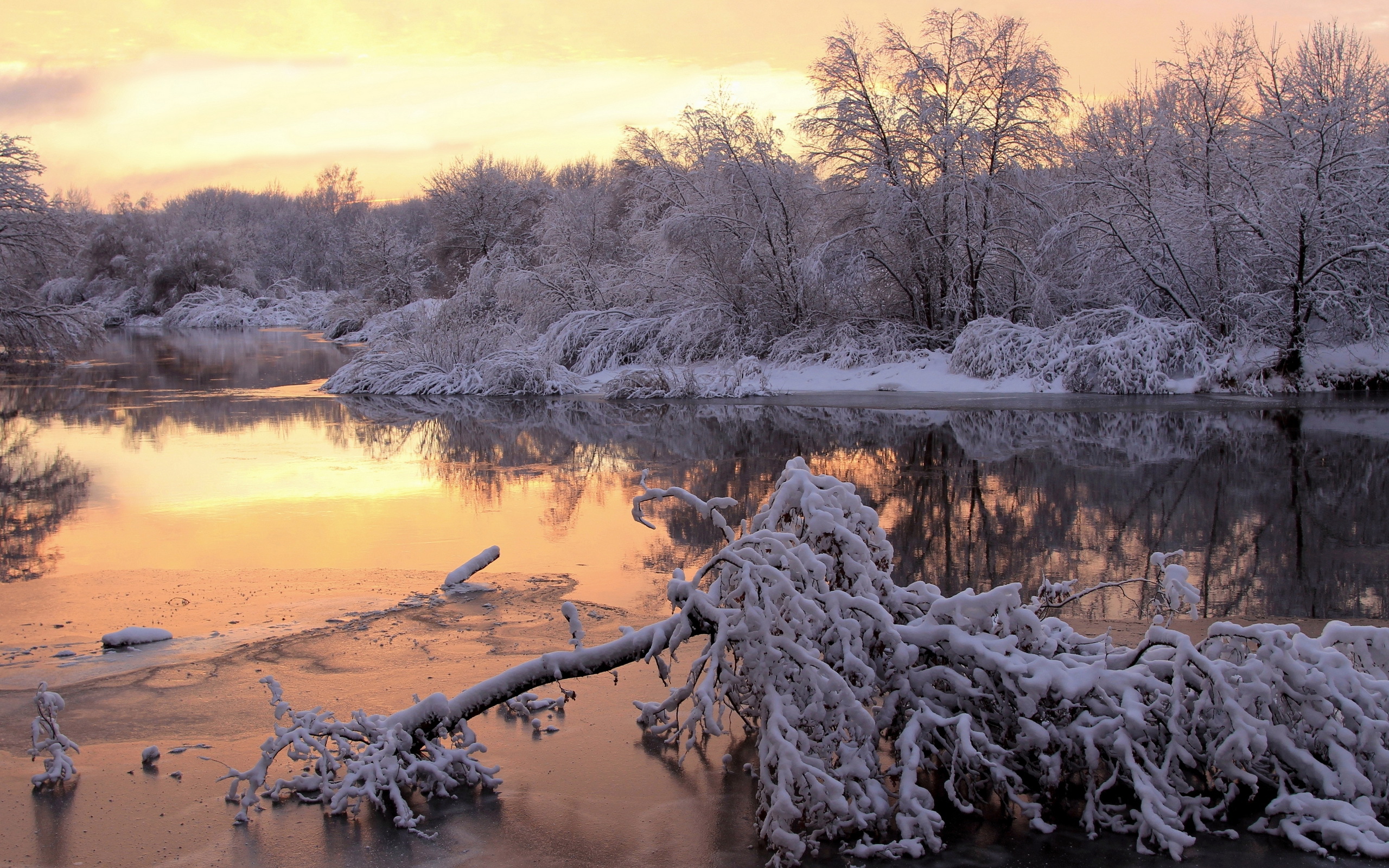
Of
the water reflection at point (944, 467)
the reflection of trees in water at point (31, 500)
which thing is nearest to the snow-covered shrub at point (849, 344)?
the water reflection at point (944, 467)

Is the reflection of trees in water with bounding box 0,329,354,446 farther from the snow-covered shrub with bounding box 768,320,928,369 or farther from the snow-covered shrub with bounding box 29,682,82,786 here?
the snow-covered shrub with bounding box 29,682,82,786

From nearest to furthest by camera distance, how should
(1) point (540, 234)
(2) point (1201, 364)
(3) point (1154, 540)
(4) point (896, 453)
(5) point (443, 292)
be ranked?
1. (3) point (1154, 540)
2. (4) point (896, 453)
3. (2) point (1201, 364)
4. (1) point (540, 234)
5. (5) point (443, 292)

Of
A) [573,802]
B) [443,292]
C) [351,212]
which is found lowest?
[573,802]

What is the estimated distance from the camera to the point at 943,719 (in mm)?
4250

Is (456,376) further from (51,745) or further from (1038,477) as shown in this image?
(51,745)

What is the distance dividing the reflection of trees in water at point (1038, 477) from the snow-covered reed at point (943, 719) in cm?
252

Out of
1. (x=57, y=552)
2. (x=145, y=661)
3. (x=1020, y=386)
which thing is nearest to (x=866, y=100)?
(x=1020, y=386)

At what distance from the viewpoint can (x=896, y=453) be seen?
13586 mm

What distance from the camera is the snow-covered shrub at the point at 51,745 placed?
450cm

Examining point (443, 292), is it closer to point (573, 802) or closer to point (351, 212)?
point (573, 802)

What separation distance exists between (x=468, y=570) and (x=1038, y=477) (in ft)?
22.0

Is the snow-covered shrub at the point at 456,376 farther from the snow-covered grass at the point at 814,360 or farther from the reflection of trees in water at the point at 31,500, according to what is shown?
the reflection of trees in water at the point at 31,500

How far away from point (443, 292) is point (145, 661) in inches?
1737

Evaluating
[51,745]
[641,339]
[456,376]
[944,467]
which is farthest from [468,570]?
[641,339]
